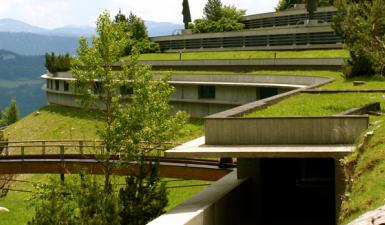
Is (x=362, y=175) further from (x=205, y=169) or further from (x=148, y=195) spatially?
(x=205, y=169)

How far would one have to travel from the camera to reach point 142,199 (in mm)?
23047

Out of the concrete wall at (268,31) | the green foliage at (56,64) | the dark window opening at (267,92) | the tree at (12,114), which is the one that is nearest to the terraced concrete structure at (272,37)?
the concrete wall at (268,31)

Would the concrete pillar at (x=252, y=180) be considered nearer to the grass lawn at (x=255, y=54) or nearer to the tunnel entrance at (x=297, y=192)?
the tunnel entrance at (x=297, y=192)

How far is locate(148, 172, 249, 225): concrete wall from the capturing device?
1755 cm

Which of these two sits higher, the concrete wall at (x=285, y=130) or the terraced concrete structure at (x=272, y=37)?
the terraced concrete structure at (x=272, y=37)

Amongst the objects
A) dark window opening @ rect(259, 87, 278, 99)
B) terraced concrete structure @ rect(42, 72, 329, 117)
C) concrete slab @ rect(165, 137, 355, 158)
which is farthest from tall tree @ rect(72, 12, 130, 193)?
dark window opening @ rect(259, 87, 278, 99)

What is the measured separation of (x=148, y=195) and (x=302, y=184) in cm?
907

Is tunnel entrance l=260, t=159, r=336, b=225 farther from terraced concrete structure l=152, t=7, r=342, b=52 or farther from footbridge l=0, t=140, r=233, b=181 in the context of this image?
terraced concrete structure l=152, t=7, r=342, b=52

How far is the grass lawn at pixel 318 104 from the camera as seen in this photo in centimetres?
2348

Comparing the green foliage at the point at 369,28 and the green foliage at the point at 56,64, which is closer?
the green foliage at the point at 369,28

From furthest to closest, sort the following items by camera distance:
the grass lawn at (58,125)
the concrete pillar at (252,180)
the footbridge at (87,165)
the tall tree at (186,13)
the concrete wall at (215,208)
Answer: the tall tree at (186,13)
the grass lawn at (58,125)
the footbridge at (87,165)
the concrete pillar at (252,180)
the concrete wall at (215,208)

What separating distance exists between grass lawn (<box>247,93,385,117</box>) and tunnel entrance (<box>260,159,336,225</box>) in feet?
7.01

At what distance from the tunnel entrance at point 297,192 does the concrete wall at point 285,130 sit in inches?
177

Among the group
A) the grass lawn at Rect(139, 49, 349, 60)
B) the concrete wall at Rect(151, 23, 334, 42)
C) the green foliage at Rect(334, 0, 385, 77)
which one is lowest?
the grass lawn at Rect(139, 49, 349, 60)
